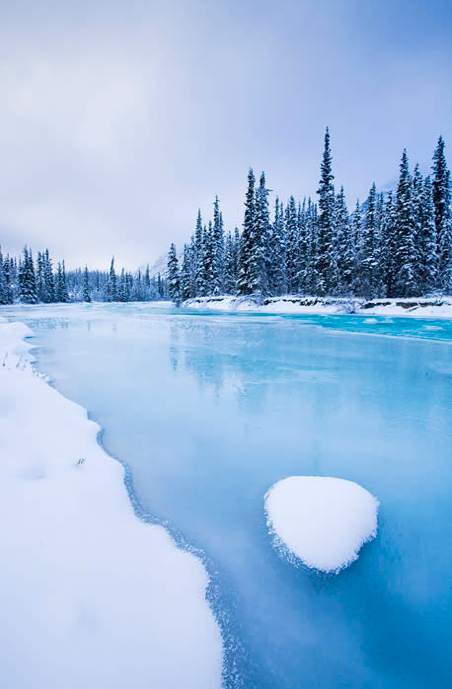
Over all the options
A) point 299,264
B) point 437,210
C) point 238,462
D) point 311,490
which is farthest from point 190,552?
point 299,264

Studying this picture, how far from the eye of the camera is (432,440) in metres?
4.30

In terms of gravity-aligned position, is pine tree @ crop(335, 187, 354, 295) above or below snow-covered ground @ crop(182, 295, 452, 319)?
above

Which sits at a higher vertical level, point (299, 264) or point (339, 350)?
point (299, 264)

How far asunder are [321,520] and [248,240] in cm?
3704

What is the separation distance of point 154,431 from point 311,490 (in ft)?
7.94

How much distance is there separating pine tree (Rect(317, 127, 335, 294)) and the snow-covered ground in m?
2.83

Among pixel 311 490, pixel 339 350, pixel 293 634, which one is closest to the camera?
pixel 293 634

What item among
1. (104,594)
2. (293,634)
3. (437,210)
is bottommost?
(293,634)

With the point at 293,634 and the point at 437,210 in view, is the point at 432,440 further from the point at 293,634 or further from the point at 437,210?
the point at 437,210

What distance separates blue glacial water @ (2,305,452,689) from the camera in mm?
1761

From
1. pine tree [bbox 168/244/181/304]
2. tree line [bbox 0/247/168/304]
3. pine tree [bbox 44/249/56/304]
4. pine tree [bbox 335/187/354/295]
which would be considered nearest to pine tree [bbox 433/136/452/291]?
pine tree [bbox 335/187/354/295]

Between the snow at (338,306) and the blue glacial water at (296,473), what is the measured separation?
63.1 ft

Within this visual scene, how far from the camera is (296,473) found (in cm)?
344

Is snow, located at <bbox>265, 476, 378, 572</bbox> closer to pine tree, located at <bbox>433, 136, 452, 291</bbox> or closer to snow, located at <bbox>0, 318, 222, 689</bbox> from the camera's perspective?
snow, located at <bbox>0, 318, 222, 689</bbox>
